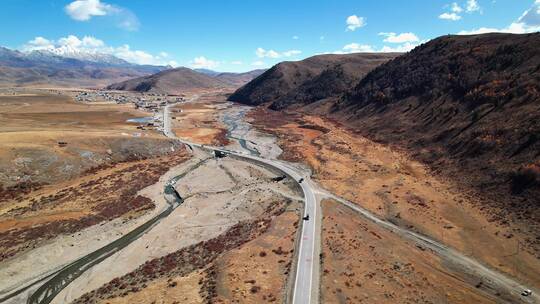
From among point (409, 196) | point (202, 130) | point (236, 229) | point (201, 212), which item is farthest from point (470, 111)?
point (202, 130)

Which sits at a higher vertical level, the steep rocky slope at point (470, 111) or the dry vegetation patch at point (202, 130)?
the steep rocky slope at point (470, 111)

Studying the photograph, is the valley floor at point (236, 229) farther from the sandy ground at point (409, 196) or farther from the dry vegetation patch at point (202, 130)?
the dry vegetation patch at point (202, 130)

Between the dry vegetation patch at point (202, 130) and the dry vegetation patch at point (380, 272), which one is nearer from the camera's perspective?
the dry vegetation patch at point (380, 272)

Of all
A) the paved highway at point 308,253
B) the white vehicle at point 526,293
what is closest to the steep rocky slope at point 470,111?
the white vehicle at point 526,293

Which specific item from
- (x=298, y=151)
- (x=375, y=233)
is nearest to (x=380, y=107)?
(x=298, y=151)

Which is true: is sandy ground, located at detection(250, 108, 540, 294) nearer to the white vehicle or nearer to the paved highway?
the white vehicle

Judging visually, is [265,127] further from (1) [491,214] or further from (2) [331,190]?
(1) [491,214]
